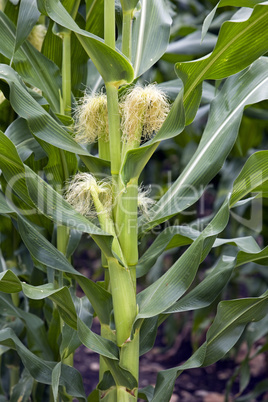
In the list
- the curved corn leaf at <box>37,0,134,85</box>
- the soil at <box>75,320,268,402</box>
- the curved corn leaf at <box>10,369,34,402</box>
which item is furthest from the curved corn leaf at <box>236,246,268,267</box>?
the soil at <box>75,320,268,402</box>

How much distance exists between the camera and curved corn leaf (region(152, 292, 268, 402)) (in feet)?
2.75

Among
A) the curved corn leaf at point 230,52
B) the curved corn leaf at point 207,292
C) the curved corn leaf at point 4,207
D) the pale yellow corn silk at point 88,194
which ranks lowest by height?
the curved corn leaf at point 207,292

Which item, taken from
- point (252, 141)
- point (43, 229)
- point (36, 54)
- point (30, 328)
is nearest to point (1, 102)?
point (36, 54)

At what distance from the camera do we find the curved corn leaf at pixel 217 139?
2.78 feet

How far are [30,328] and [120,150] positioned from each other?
0.52 metres

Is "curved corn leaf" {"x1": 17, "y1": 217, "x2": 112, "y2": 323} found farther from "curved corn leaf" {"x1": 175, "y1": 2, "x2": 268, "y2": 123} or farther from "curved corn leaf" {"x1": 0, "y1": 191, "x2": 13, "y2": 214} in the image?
"curved corn leaf" {"x1": 175, "y1": 2, "x2": 268, "y2": 123}

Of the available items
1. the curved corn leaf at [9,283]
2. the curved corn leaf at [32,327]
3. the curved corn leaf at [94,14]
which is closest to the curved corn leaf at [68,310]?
the curved corn leaf at [9,283]

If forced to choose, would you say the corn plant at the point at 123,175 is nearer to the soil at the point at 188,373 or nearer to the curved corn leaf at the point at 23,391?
the curved corn leaf at the point at 23,391

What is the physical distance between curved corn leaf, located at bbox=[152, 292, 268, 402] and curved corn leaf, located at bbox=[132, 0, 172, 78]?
0.49 m

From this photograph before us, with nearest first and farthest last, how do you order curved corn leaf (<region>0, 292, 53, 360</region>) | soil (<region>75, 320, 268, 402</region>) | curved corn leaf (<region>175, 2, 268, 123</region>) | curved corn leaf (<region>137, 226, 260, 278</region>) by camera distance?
curved corn leaf (<region>175, 2, 268, 123</region>) < curved corn leaf (<region>137, 226, 260, 278</region>) < curved corn leaf (<region>0, 292, 53, 360</region>) < soil (<region>75, 320, 268, 402</region>)

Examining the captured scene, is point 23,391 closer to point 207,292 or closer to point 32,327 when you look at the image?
point 32,327

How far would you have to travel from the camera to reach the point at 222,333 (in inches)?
35.7

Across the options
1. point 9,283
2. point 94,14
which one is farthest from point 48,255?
point 94,14

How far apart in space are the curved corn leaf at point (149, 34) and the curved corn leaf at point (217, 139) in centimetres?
16
